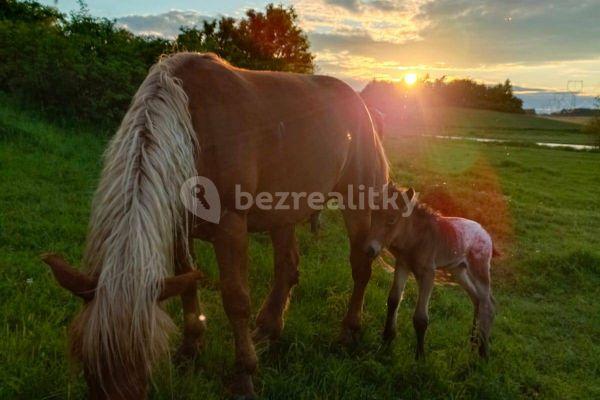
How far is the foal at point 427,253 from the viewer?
4.58 meters

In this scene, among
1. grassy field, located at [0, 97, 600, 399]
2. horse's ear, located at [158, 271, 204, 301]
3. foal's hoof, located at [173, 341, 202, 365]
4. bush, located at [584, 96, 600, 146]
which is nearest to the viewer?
horse's ear, located at [158, 271, 204, 301]

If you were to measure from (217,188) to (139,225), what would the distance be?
2.49ft

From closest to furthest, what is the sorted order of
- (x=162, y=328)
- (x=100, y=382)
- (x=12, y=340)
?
(x=100, y=382) < (x=162, y=328) < (x=12, y=340)

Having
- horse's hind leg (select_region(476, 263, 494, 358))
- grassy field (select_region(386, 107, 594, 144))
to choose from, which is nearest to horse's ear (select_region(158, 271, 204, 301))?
horse's hind leg (select_region(476, 263, 494, 358))

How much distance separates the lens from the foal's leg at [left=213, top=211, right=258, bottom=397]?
3.18 m

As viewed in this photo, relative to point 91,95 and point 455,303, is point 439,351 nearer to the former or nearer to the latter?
point 455,303

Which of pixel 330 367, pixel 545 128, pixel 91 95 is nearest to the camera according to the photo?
pixel 330 367

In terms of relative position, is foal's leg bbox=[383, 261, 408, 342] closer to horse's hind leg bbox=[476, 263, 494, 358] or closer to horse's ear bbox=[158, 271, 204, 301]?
horse's hind leg bbox=[476, 263, 494, 358]

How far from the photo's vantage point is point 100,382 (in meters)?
2.17

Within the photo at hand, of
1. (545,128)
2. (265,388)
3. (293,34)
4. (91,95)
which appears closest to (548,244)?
(265,388)

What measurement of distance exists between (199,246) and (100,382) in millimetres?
3690

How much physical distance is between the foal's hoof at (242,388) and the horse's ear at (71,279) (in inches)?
56.3

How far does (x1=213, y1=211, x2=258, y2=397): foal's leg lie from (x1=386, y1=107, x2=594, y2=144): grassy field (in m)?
41.8

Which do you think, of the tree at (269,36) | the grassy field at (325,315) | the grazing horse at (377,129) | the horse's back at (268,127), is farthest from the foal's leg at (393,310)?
the tree at (269,36)
